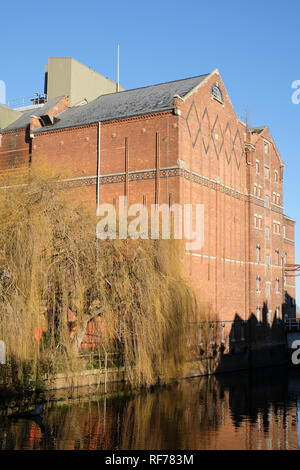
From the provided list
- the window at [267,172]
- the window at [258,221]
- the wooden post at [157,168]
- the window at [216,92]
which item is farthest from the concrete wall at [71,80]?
the window at [258,221]

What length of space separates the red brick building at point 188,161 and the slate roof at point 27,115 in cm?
16

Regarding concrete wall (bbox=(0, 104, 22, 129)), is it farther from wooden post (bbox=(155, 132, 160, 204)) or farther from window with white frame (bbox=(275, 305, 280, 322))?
window with white frame (bbox=(275, 305, 280, 322))

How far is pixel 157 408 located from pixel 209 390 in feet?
24.9

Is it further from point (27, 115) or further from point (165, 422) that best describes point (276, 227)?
point (165, 422)

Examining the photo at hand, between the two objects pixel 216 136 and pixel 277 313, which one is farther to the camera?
pixel 277 313

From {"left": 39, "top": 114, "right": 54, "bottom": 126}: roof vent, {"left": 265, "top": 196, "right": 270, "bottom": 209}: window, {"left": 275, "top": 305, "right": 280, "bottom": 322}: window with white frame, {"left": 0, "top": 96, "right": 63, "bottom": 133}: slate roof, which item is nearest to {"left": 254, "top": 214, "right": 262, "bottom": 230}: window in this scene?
{"left": 265, "top": 196, "right": 270, "bottom": 209}: window

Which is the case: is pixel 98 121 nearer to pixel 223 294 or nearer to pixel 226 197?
pixel 226 197

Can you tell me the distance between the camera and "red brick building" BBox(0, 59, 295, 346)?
34.8m

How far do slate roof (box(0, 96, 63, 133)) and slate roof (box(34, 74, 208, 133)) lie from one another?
1891mm

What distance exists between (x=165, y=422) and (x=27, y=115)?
30.2m

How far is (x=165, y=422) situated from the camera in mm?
20609

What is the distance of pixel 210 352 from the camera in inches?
1459

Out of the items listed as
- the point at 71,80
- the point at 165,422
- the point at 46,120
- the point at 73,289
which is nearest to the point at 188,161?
the point at 46,120
